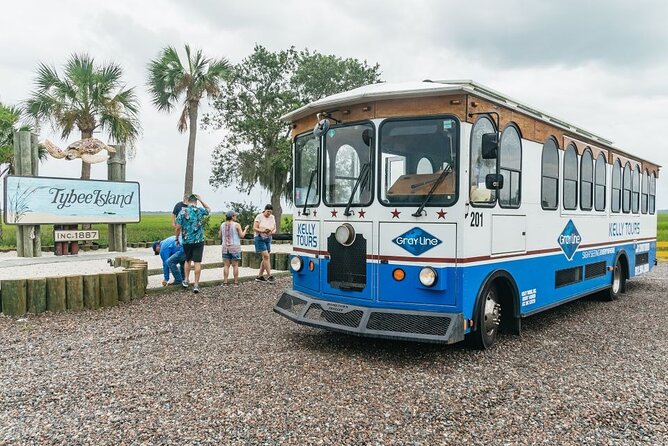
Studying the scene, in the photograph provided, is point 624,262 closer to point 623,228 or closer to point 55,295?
point 623,228

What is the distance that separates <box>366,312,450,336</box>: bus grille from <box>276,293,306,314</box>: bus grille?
38.3 inches

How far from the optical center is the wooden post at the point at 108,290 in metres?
7.91

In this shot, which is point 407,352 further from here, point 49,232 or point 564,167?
point 49,232

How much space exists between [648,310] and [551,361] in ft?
13.6

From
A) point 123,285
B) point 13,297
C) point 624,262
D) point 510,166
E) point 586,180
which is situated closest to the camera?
point 510,166

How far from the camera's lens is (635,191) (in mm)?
10305

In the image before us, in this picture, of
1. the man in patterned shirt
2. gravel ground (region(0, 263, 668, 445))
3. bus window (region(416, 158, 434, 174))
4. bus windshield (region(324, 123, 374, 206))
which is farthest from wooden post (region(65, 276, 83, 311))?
bus window (region(416, 158, 434, 174))

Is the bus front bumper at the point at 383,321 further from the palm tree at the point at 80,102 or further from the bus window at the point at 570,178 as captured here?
the palm tree at the point at 80,102

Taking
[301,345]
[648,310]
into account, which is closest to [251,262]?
[301,345]

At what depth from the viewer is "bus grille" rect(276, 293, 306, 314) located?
585cm

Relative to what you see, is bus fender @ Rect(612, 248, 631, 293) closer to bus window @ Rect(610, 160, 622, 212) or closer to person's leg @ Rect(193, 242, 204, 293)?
bus window @ Rect(610, 160, 622, 212)

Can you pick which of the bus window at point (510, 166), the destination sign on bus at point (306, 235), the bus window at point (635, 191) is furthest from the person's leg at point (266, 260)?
the bus window at point (635, 191)

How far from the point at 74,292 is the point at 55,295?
25 cm

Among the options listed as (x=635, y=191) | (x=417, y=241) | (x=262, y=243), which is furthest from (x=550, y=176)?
(x=262, y=243)
